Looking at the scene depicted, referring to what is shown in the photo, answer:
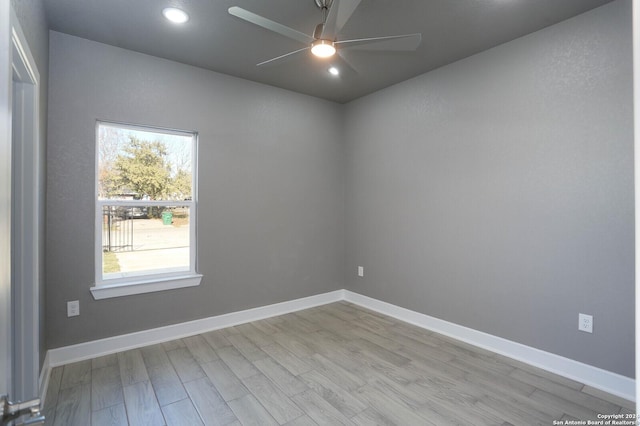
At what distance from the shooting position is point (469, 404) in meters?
2.19

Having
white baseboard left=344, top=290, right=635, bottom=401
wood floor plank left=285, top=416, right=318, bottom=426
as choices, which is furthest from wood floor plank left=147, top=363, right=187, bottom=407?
white baseboard left=344, top=290, right=635, bottom=401

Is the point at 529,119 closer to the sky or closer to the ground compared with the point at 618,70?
closer to the ground

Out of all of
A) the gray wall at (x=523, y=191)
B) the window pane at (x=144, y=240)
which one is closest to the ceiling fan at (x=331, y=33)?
the gray wall at (x=523, y=191)

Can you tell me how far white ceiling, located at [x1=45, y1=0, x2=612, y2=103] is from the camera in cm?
235

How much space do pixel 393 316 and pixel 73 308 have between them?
317 centimetres

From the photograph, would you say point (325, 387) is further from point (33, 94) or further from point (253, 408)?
point (33, 94)

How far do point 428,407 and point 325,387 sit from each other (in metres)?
0.71

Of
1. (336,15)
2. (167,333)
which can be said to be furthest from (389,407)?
(336,15)

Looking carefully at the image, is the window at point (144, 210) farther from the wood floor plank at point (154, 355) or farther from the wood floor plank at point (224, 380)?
the wood floor plank at point (224, 380)

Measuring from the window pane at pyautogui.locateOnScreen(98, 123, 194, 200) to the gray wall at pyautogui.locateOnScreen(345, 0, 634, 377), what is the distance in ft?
7.46

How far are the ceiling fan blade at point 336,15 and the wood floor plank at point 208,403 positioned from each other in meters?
2.47

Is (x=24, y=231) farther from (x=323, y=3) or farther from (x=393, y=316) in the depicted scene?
(x=393, y=316)

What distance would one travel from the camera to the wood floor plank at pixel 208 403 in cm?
205

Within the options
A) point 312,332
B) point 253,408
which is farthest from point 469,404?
point 312,332
